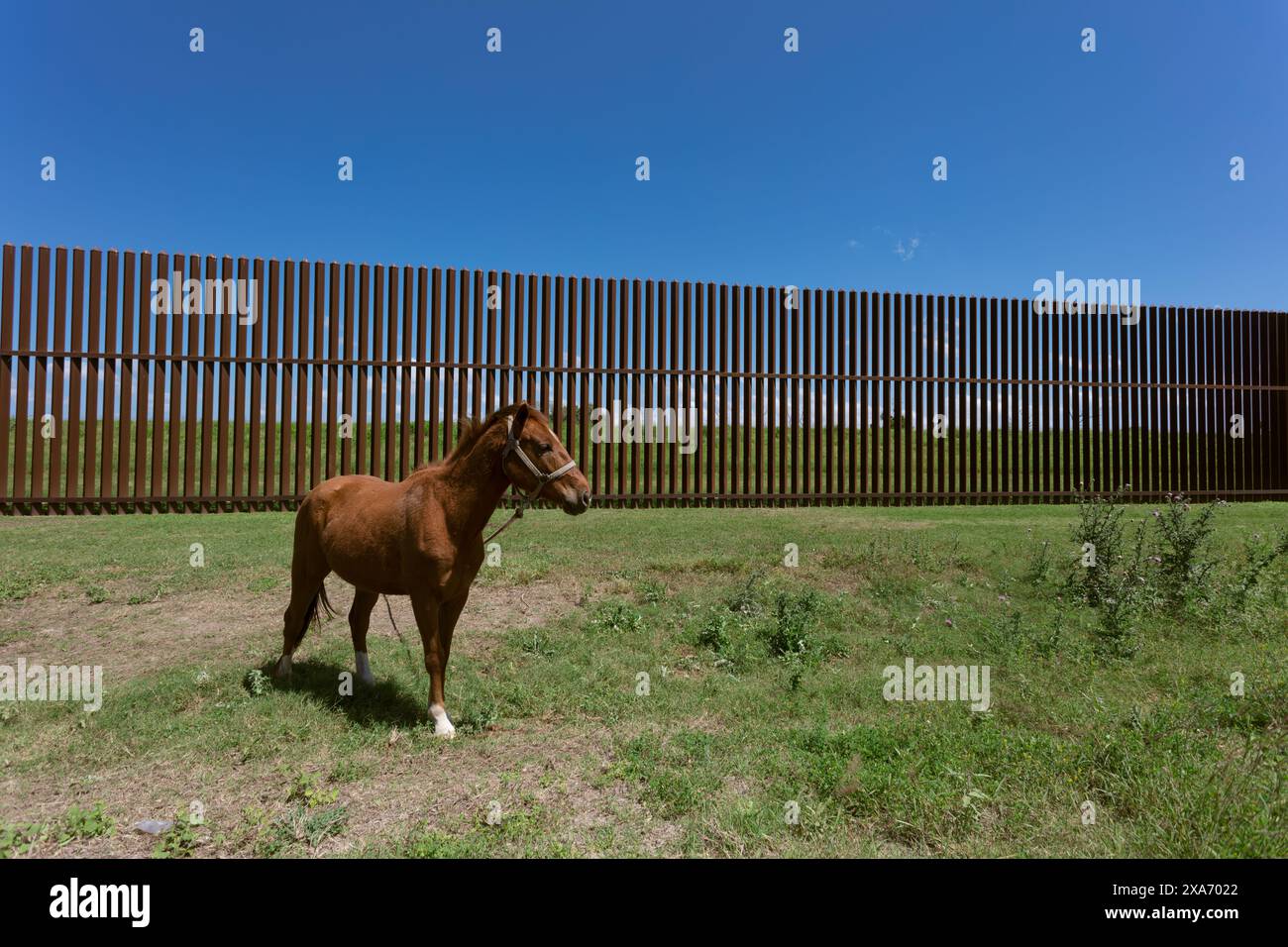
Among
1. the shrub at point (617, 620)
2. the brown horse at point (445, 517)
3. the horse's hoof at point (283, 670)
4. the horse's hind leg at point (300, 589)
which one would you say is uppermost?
the brown horse at point (445, 517)

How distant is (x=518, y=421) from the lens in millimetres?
3756

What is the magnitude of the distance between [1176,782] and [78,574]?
33.1 ft

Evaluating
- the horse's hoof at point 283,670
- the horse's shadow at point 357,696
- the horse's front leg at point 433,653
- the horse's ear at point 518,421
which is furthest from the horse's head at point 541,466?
the horse's hoof at point 283,670

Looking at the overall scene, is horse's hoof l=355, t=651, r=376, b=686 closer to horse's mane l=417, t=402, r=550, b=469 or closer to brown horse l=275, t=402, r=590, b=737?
brown horse l=275, t=402, r=590, b=737

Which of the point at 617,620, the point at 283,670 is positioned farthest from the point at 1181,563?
the point at 283,670

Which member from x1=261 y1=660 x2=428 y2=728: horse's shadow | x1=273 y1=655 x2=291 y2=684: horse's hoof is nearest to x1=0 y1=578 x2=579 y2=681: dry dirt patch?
x1=273 y1=655 x2=291 y2=684: horse's hoof

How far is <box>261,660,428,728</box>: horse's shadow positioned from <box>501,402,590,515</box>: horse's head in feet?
6.13

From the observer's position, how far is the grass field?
9.29 feet

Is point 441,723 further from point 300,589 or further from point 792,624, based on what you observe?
point 792,624

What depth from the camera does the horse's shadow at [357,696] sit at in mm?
4203

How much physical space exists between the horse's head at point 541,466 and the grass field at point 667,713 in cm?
159

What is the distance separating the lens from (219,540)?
8289mm

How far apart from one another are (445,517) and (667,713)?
6.73 feet

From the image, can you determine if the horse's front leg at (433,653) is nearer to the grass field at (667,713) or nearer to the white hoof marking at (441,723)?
the white hoof marking at (441,723)
